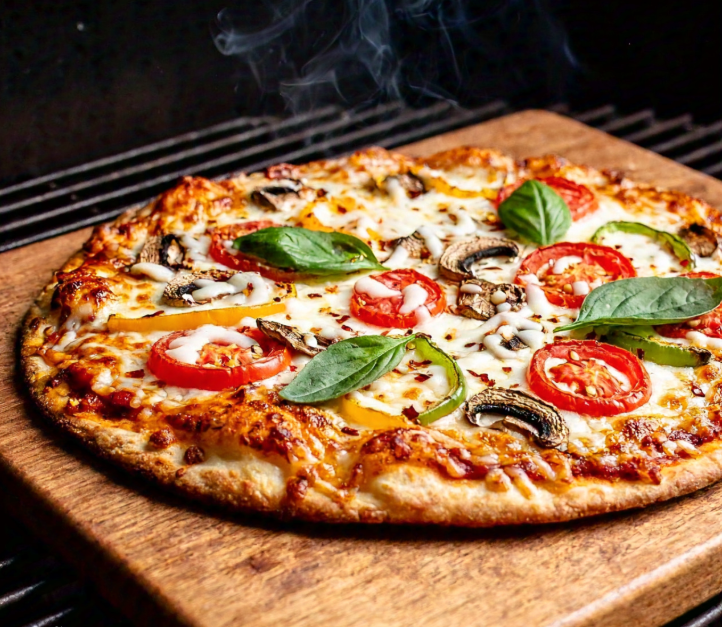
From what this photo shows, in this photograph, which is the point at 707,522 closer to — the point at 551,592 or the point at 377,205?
the point at 551,592

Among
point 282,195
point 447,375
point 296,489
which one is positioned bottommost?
point 296,489

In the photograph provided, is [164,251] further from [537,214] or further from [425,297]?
[537,214]

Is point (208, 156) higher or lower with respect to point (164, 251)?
higher

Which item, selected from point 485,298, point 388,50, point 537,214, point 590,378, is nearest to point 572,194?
point 537,214

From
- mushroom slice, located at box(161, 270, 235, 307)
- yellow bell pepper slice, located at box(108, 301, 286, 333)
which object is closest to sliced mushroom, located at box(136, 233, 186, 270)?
mushroom slice, located at box(161, 270, 235, 307)

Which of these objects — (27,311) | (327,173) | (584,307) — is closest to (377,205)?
(327,173)

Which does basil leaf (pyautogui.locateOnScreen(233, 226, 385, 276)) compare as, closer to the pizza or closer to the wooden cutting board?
the pizza

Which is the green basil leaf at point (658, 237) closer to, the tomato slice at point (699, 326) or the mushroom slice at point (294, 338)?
the tomato slice at point (699, 326)
